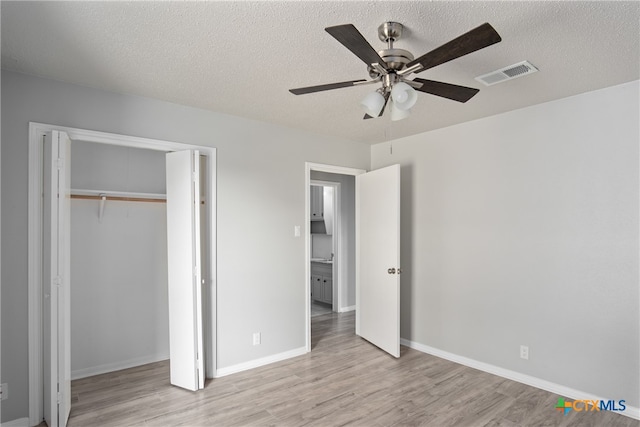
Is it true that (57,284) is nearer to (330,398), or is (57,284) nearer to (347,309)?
(330,398)

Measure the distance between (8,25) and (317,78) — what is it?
71.3 inches

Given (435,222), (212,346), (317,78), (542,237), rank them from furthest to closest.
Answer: (435,222)
(212,346)
(542,237)
(317,78)

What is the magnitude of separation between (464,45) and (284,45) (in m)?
1.07

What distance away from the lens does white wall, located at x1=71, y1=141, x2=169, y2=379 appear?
3.55 metres

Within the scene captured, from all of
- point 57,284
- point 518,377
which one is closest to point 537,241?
point 518,377

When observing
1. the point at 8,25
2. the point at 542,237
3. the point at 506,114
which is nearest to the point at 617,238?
the point at 542,237

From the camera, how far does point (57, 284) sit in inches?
99.4

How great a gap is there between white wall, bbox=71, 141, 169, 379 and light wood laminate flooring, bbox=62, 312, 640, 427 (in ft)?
0.83

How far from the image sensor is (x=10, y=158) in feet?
8.43

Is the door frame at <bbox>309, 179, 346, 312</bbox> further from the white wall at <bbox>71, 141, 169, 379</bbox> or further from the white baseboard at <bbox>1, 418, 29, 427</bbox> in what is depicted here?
the white baseboard at <bbox>1, 418, 29, 427</bbox>

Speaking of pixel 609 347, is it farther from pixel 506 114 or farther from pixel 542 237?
pixel 506 114

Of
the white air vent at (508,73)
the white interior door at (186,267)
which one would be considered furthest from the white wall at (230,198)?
the white air vent at (508,73)

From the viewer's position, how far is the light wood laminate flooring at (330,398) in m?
2.71

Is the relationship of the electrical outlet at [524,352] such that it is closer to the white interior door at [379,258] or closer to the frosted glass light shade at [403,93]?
the white interior door at [379,258]
